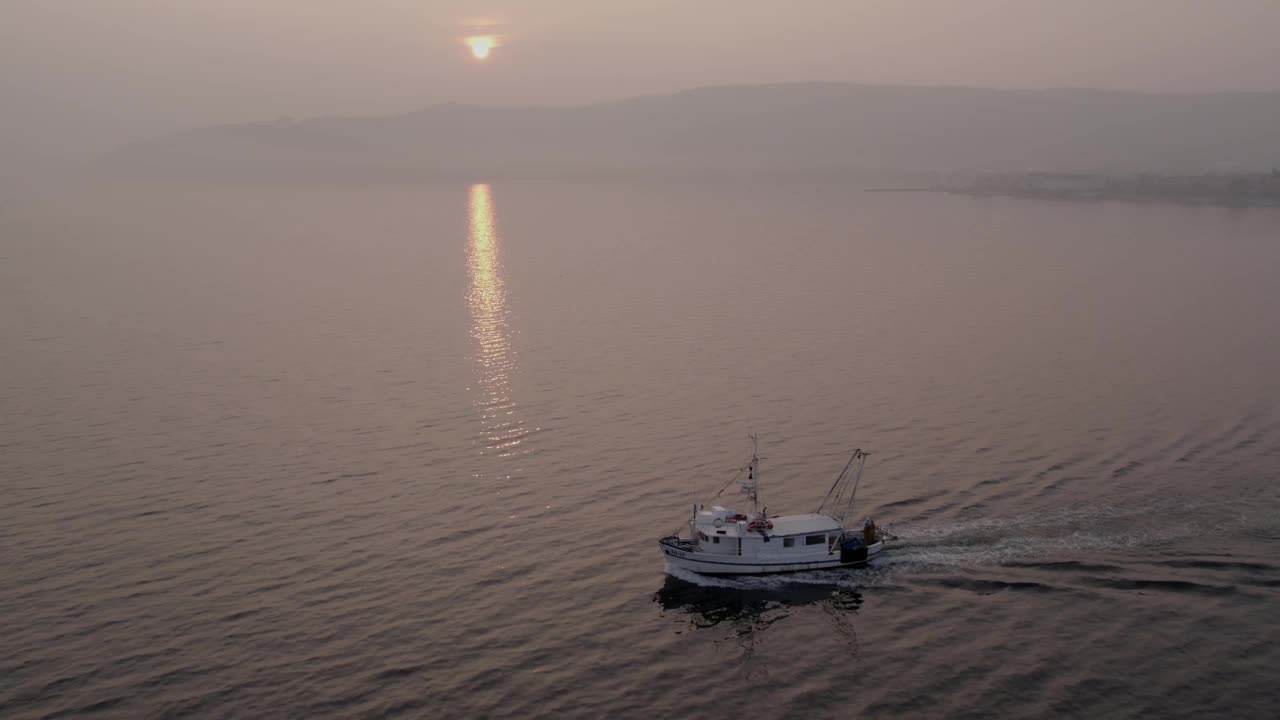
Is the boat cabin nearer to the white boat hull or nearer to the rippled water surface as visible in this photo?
the white boat hull

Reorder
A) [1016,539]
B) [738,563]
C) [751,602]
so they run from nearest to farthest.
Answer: [751,602] → [738,563] → [1016,539]

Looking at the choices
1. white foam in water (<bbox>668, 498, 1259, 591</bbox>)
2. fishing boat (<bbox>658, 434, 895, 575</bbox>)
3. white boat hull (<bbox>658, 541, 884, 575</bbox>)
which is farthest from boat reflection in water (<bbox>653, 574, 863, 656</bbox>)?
fishing boat (<bbox>658, 434, 895, 575</bbox>)

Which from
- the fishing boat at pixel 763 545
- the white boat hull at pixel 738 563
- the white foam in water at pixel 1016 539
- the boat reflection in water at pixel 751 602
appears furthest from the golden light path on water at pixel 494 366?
the white foam in water at pixel 1016 539

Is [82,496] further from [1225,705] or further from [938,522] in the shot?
[1225,705]

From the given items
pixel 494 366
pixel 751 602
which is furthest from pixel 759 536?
pixel 494 366

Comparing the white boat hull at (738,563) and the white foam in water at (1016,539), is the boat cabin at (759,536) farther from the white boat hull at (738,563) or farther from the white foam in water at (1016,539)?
the white foam in water at (1016,539)

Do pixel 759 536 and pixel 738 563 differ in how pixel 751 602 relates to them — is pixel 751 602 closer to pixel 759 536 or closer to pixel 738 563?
pixel 738 563
